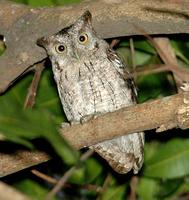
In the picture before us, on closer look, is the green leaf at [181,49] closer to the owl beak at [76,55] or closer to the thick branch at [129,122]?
the owl beak at [76,55]

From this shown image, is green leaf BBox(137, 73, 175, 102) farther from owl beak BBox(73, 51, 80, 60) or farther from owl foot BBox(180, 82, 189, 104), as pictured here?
owl foot BBox(180, 82, 189, 104)

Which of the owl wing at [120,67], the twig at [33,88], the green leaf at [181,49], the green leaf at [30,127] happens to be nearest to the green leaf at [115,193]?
the owl wing at [120,67]

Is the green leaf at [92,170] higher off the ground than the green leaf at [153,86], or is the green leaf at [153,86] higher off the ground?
the green leaf at [153,86]

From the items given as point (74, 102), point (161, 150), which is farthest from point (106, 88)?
point (161, 150)

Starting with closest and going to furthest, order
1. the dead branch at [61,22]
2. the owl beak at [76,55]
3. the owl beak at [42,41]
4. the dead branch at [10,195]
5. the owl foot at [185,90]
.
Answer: the dead branch at [10,195], the owl foot at [185,90], the dead branch at [61,22], the owl beak at [42,41], the owl beak at [76,55]

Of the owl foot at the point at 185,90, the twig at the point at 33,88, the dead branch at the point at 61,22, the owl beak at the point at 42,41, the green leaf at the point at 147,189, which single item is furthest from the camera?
the green leaf at the point at 147,189

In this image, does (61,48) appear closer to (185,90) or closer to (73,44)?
(73,44)
